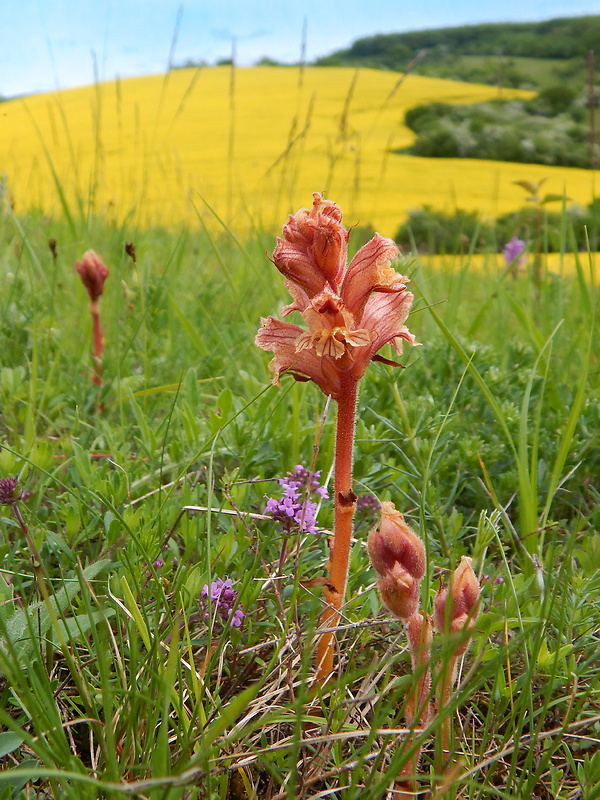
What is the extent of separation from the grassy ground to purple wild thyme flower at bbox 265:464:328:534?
0.16 ft

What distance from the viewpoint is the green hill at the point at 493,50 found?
116ft

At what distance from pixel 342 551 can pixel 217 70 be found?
3810cm

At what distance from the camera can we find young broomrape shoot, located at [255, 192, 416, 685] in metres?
1.08

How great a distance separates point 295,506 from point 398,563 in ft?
1.22

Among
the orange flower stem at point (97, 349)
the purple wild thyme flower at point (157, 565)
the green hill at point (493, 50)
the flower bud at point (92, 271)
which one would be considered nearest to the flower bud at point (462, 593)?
the purple wild thyme flower at point (157, 565)

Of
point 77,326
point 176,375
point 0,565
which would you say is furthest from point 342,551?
point 77,326

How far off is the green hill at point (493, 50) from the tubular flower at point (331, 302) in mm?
35663

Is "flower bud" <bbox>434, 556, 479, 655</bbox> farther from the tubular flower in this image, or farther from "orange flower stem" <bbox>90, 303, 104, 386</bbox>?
"orange flower stem" <bbox>90, 303, 104, 386</bbox>

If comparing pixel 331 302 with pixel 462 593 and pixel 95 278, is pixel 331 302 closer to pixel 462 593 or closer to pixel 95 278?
pixel 462 593

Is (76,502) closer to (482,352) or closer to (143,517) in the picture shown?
(143,517)

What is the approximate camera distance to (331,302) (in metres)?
1.07

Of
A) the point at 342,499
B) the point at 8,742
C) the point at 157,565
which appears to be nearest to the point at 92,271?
the point at 157,565

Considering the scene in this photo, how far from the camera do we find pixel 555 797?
1.02 metres

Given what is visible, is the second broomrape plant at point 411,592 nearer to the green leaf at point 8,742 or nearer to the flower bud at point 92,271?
the green leaf at point 8,742
